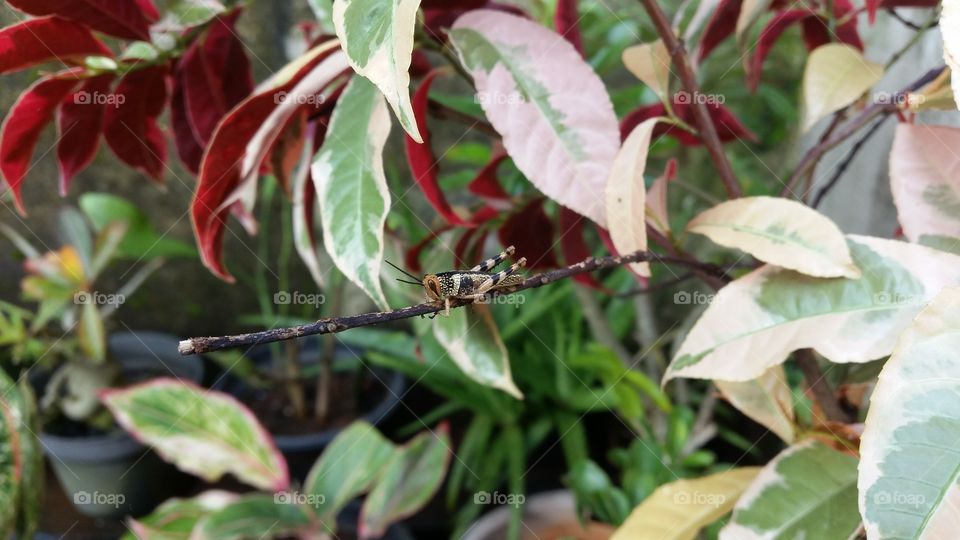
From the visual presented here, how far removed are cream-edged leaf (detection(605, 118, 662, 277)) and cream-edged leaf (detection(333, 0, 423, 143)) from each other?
147mm

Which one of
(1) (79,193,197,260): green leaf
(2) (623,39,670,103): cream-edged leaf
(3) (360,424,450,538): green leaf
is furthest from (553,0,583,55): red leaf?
(1) (79,193,197,260): green leaf

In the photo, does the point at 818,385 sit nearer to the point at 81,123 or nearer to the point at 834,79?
the point at 834,79

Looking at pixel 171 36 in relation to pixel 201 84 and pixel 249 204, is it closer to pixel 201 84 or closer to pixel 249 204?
pixel 201 84

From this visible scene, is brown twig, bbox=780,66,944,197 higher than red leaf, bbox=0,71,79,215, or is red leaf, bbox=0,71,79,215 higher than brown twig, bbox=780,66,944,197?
red leaf, bbox=0,71,79,215

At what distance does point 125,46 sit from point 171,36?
0.25ft

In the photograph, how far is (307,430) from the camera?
3.53 feet

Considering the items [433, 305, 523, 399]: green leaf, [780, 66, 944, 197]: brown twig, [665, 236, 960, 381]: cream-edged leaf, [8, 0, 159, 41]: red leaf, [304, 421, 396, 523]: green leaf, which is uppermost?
[8, 0, 159, 41]: red leaf

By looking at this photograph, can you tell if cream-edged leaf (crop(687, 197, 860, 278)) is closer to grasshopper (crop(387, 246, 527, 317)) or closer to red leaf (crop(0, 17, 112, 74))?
grasshopper (crop(387, 246, 527, 317))

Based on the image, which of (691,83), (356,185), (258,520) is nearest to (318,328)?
(356,185)

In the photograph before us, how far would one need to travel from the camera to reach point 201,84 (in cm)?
51

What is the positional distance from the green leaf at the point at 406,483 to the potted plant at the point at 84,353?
0.41 meters

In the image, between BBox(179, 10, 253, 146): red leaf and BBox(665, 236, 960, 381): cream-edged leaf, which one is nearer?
BBox(665, 236, 960, 381): cream-edged leaf

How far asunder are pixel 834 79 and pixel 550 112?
0.68 ft

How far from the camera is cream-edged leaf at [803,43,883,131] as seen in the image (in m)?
0.46
